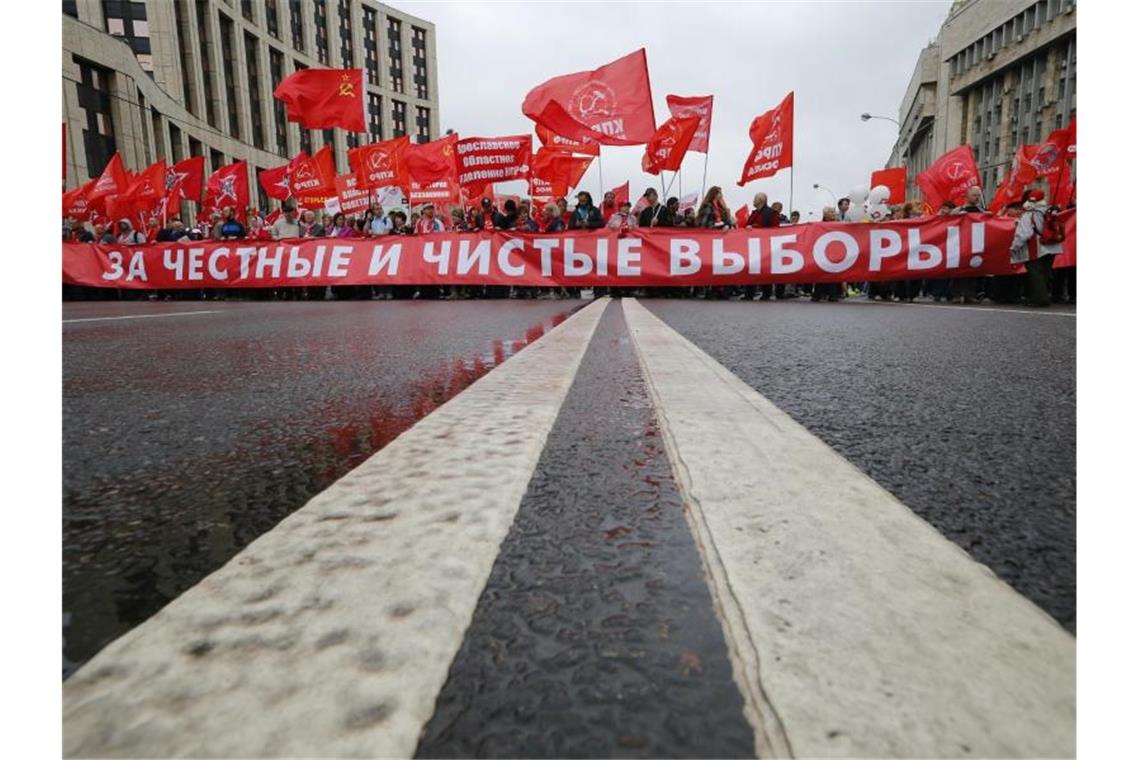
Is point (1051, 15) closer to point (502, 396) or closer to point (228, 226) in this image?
point (228, 226)

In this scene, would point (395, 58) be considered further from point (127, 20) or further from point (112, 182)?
point (112, 182)

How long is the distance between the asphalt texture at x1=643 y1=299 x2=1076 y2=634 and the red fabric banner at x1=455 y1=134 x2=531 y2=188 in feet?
37.6

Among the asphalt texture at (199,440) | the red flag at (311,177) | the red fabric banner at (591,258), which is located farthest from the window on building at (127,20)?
the asphalt texture at (199,440)

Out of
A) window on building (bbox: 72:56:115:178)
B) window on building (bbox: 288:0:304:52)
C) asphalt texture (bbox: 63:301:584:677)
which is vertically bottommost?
asphalt texture (bbox: 63:301:584:677)

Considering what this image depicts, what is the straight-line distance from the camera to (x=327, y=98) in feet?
50.1

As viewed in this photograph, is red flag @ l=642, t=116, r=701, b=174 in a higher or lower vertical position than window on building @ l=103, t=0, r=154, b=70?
lower

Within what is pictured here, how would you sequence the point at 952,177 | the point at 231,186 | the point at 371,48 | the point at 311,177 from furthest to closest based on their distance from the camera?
the point at 371,48 → the point at 231,186 → the point at 311,177 → the point at 952,177

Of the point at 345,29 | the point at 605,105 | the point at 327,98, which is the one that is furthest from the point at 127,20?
the point at 605,105

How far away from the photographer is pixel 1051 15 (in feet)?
154

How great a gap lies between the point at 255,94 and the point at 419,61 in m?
36.4

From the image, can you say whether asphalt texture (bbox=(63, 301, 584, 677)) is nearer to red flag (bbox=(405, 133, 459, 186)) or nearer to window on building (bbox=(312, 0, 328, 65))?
red flag (bbox=(405, 133, 459, 186))

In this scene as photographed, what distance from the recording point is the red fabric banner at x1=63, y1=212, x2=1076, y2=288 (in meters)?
10.9

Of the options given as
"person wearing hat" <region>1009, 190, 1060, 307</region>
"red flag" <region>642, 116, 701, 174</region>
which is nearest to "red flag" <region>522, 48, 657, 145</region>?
"red flag" <region>642, 116, 701, 174</region>

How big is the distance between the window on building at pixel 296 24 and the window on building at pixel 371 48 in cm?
1638
